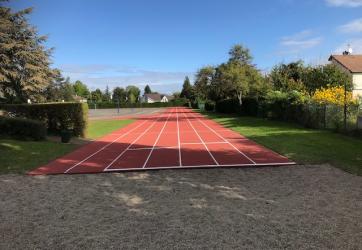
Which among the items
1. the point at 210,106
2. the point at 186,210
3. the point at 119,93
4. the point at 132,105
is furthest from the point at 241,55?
the point at 119,93

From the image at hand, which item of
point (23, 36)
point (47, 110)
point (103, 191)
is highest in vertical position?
point (23, 36)

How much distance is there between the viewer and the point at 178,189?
28.4ft

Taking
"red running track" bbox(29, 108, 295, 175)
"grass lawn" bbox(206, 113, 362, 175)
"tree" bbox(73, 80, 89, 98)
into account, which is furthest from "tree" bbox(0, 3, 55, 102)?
"tree" bbox(73, 80, 89, 98)

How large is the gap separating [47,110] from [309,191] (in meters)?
16.1

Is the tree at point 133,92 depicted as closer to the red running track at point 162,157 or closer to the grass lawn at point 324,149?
the red running track at point 162,157

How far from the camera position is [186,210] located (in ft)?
22.9

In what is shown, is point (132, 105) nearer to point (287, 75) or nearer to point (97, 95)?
point (97, 95)

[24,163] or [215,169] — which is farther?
[24,163]

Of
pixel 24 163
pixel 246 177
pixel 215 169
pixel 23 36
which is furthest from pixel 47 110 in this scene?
pixel 23 36

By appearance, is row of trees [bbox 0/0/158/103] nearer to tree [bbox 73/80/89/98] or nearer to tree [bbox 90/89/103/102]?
tree [bbox 90/89/103/102]

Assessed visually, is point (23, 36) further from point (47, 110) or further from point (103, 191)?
point (103, 191)

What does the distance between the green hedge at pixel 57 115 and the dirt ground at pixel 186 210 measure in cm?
1086

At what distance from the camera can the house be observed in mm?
53206

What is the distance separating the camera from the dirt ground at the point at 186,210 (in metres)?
5.49
